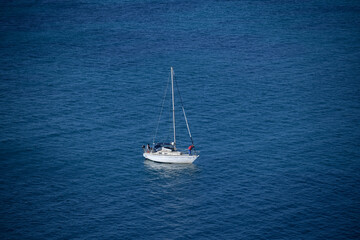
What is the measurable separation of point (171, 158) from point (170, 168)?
2.01 m

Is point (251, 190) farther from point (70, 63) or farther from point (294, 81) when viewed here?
point (70, 63)

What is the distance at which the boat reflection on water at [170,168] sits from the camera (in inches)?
3693

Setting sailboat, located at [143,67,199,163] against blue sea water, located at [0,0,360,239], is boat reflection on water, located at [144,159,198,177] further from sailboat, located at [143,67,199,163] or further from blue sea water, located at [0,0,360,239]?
sailboat, located at [143,67,199,163]

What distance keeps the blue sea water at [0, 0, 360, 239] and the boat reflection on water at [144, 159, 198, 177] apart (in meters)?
0.41

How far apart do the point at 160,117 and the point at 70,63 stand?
44793 millimetres

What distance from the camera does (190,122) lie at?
11262 cm

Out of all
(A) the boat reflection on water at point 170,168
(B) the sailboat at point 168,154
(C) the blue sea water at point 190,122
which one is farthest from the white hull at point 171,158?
(C) the blue sea water at point 190,122

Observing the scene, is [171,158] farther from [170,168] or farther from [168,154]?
[170,168]

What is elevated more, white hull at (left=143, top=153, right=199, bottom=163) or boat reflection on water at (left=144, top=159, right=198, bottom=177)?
white hull at (left=143, top=153, right=199, bottom=163)

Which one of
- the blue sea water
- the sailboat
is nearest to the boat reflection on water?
the blue sea water

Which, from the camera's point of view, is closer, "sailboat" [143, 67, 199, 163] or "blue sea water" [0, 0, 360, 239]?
"blue sea water" [0, 0, 360, 239]

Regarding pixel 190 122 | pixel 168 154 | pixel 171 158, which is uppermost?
pixel 190 122

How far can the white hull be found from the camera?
312ft

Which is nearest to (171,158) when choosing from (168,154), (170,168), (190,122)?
(168,154)
